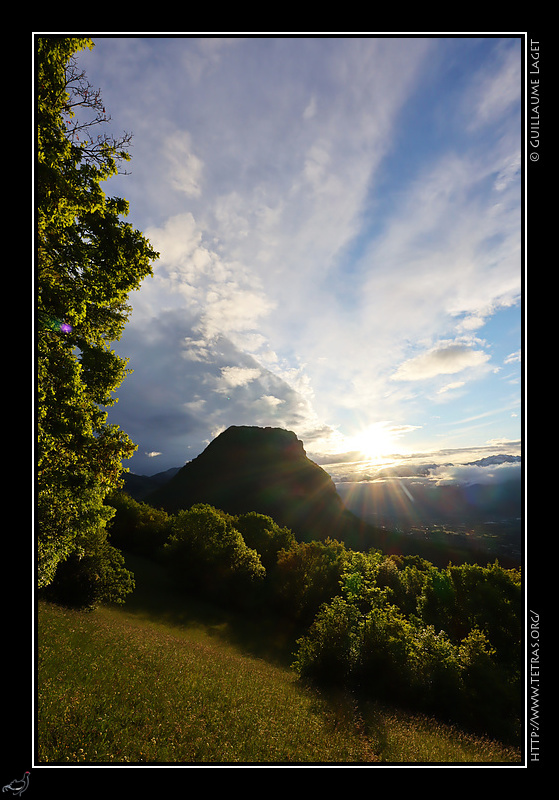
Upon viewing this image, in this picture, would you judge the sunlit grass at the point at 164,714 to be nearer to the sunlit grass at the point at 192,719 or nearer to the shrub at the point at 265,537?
the sunlit grass at the point at 192,719

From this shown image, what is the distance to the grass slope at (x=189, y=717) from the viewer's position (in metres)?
7.44

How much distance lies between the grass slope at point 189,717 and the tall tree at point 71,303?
4.41m

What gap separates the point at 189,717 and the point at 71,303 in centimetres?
1368

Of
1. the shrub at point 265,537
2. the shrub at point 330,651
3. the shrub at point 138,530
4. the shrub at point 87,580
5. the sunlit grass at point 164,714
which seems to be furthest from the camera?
the shrub at point 138,530

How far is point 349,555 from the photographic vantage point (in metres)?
46.0

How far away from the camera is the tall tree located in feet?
20.5

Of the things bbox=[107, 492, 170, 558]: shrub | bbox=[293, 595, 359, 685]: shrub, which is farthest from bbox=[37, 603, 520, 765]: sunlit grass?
bbox=[107, 492, 170, 558]: shrub

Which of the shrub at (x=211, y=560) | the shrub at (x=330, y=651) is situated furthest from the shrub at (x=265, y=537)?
the shrub at (x=330, y=651)
